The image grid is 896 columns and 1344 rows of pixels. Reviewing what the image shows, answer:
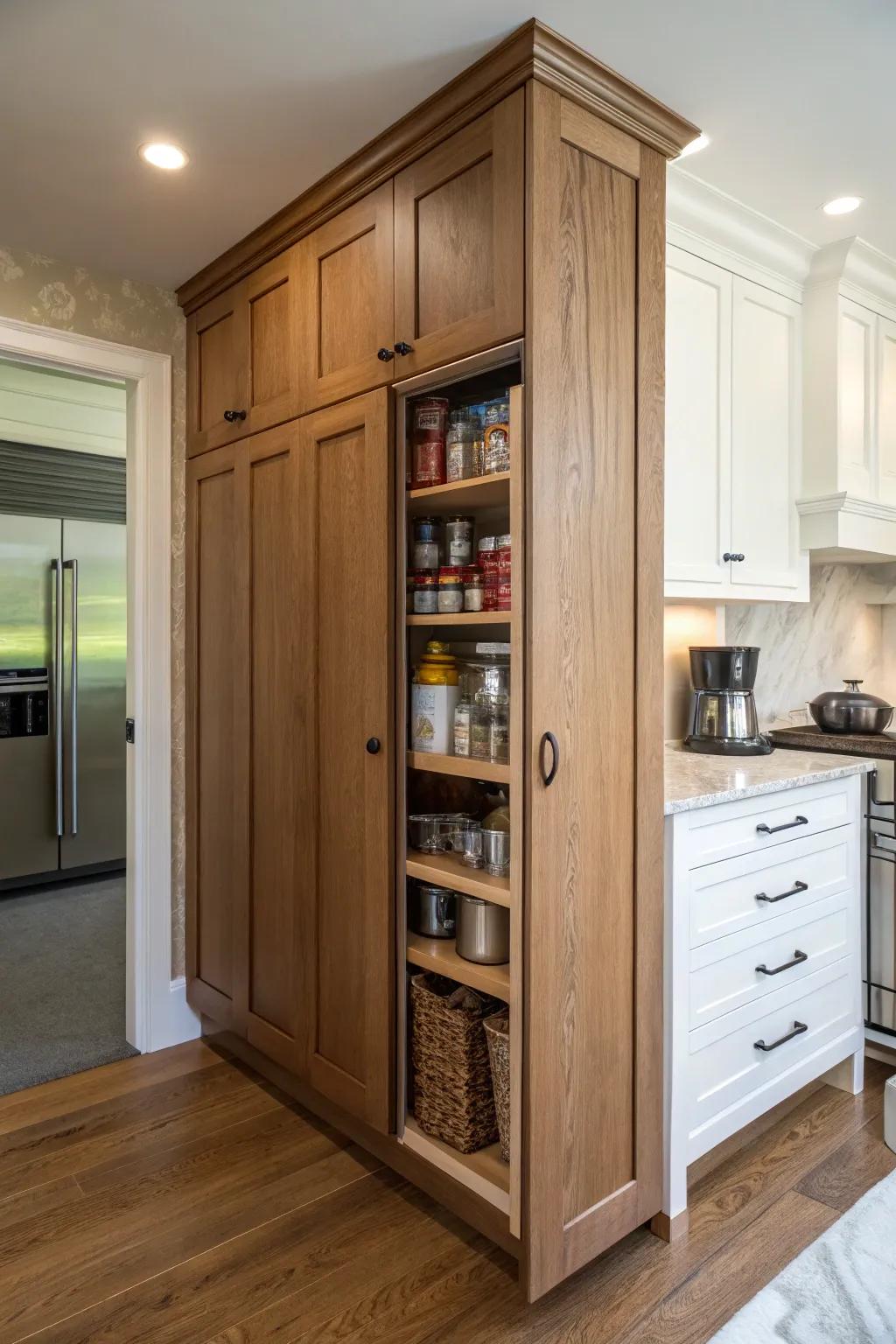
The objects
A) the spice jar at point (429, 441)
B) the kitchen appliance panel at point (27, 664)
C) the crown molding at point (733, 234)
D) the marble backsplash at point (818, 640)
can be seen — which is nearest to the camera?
the spice jar at point (429, 441)

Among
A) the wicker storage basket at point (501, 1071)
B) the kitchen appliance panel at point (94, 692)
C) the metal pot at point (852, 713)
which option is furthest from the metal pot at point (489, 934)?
the kitchen appliance panel at point (94, 692)

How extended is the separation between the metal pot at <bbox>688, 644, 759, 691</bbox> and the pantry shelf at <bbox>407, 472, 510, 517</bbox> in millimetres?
1039

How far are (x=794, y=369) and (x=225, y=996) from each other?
2663 mm

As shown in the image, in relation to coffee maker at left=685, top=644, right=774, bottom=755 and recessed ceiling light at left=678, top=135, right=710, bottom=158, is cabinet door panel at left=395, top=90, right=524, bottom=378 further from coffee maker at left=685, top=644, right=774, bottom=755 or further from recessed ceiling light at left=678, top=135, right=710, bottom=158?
coffee maker at left=685, top=644, right=774, bottom=755

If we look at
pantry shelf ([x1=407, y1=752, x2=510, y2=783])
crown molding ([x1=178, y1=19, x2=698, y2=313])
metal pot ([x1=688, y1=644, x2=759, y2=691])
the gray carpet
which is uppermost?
crown molding ([x1=178, y1=19, x2=698, y2=313])

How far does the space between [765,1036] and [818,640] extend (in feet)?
5.63

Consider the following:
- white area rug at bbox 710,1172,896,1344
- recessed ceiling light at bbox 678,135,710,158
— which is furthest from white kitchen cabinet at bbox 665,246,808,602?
white area rug at bbox 710,1172,896,1344

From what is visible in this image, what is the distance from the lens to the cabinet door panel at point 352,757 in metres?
1.97

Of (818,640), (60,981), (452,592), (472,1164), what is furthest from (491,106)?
(60,981)

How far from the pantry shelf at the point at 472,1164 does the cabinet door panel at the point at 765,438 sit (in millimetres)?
1651

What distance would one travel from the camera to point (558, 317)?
1.62 m

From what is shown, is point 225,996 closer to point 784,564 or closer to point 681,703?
point 681,703

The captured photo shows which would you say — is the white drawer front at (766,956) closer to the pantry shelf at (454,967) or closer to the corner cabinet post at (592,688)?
the corner cabinet post at (592,688)

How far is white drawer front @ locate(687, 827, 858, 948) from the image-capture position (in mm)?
1938
